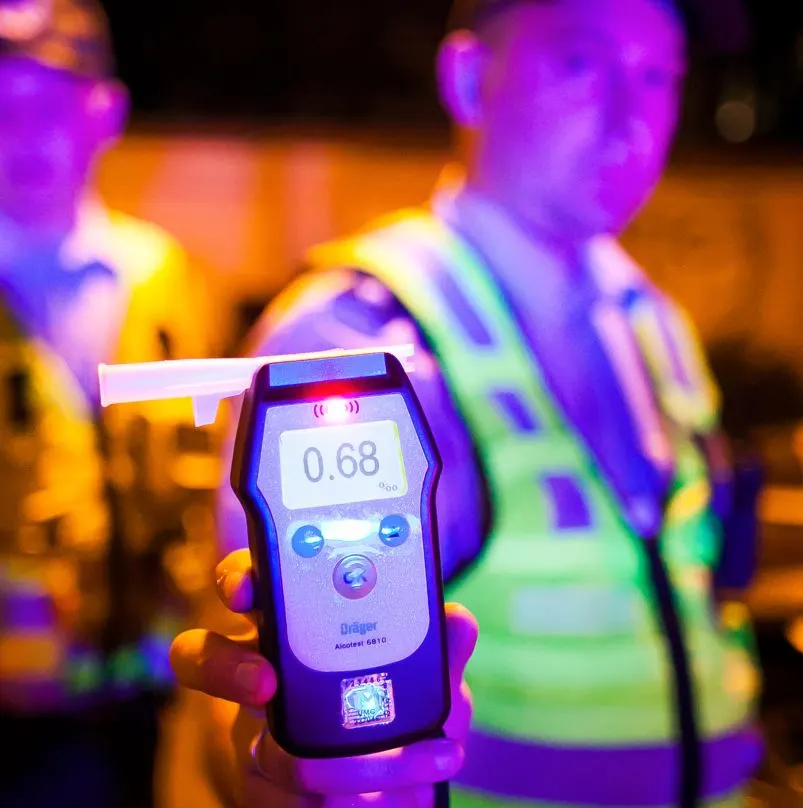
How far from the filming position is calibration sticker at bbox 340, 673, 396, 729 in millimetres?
448

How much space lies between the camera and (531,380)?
766mm

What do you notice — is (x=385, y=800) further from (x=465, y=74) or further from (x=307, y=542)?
(x=465, y=74)

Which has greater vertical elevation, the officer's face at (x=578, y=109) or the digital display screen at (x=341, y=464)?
Answer: the officer's face at (x=578, y=109)

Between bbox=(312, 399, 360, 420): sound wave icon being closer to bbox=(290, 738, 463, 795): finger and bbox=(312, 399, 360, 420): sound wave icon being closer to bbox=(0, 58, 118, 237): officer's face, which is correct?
bbox=(290, 738, 463, 795): finger

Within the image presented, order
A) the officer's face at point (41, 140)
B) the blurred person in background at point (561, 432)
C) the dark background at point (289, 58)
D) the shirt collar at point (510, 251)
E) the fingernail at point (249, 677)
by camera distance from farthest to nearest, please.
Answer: the dark background at point (289, 58)
the officer's face at point (41, 140)
the shirt collar at point (510, 251)
the blurred person in background at point (561, 432)
the fingernail at point (249, 677)

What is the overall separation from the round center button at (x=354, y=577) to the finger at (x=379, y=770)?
8cm

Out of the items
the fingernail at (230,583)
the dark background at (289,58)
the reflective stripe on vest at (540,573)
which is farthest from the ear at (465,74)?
the dark background at (289,58)

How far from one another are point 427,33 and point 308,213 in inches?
16.3

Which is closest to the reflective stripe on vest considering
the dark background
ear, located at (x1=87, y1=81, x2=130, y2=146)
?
ear, located at (x1=87, y1=81, x2=130, y2=146)

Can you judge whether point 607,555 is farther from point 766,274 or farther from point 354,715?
point 766,274

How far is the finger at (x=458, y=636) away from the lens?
1.62 ft

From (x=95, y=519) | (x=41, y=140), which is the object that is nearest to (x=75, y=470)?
(x=95, y=519)

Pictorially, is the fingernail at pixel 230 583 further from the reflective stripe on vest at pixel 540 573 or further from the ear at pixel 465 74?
the ear at pixel 465 74

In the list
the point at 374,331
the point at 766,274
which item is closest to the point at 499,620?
the point at 374,331
